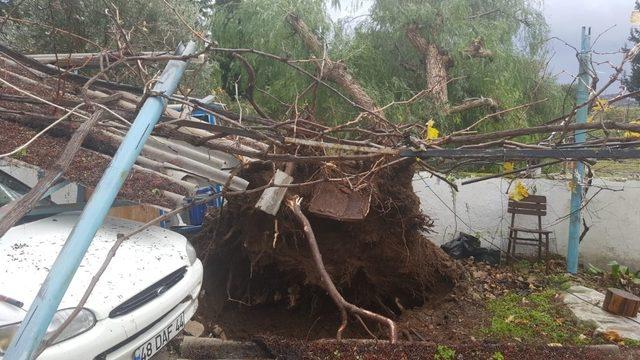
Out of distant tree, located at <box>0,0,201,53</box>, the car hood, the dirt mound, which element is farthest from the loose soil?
distant tree, located at <box>0,0,201,53</box>

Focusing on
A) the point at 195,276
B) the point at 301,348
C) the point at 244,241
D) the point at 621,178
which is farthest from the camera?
the point at 621,178

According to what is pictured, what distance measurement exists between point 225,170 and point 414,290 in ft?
8.57

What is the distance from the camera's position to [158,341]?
3297 mm

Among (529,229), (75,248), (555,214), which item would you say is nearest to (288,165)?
(75,248)

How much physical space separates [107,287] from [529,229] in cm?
681

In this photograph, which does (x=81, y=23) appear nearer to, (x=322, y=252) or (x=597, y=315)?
(x=322, y=252)

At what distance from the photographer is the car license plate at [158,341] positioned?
3.11 meters

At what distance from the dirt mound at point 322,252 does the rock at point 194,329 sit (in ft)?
1.56

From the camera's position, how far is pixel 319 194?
185 inches

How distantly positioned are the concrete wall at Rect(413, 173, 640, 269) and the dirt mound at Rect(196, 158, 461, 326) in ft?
7.30

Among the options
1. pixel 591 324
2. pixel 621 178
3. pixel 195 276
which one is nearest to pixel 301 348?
pixel 195 276

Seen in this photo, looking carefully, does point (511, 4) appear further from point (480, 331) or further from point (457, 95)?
point (480, 331)

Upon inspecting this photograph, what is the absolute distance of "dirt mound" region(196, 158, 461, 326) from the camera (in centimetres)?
507

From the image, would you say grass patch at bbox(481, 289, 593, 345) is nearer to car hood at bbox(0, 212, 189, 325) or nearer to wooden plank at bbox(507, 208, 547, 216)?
wooden plank at bbox(507, 208, 547, 216)
